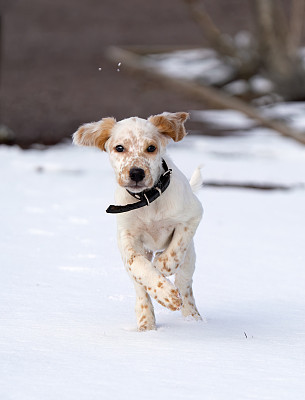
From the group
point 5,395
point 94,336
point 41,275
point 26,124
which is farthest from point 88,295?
point 26,124

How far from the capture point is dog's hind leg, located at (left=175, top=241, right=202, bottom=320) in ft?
15.8

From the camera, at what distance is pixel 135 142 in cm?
434

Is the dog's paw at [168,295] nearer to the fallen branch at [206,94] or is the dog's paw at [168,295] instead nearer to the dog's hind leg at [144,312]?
the dog's hind leg at [144,312]

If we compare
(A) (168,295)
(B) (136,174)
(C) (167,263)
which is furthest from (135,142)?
(A) (168,295)

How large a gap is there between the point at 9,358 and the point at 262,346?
120 cm

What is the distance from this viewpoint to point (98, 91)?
66.4ft

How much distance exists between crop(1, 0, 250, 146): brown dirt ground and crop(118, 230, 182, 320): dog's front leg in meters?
9.24

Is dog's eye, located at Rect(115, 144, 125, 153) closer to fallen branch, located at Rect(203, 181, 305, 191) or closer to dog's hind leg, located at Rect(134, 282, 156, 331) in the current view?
dog's hind leg, located at Rect(134, 282, 156, 331)

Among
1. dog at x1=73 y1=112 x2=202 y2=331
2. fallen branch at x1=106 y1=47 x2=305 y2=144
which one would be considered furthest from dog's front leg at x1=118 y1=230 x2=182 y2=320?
fallen branch at x1=106 y1=47 x2=305 y2=144

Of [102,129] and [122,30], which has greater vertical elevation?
[102,129]

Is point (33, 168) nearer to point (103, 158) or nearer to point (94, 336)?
point (103, 158)

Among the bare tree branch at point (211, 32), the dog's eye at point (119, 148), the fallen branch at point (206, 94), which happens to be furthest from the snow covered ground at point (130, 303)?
the bare tree branch at point (211, 32)

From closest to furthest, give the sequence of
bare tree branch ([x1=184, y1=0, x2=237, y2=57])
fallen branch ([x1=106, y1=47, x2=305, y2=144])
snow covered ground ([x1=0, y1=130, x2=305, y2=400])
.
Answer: snow covered ground ([x1=0, y1=130, x2=305, y2=400]) → fallen branch ([x1=106, y1=47, x2=305, y2=144]) → bare tree branch ([x1=184, y1=0, x2=237, y2=57])

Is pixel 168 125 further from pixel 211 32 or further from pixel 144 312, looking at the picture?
pixel 211 32
